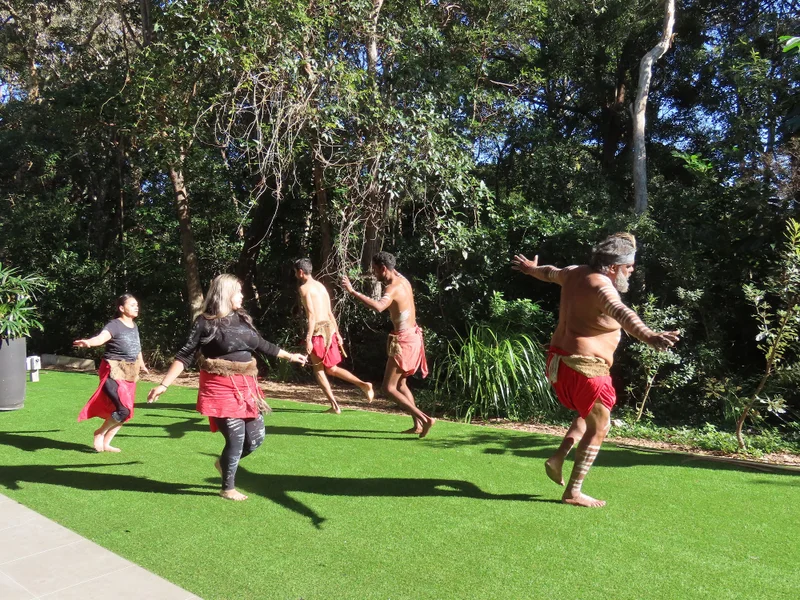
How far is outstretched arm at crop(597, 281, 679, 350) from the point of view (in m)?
3.57

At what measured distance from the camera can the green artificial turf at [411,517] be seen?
3457 millimetres

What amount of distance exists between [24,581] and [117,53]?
583 inches

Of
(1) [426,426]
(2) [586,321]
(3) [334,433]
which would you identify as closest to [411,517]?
(2) [586,321]

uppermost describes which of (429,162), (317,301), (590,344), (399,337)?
(429,162)

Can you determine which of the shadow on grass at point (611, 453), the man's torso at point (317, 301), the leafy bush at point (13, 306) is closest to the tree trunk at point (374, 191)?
the man's torso at point (317, 301)

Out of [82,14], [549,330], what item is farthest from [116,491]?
[82,14]

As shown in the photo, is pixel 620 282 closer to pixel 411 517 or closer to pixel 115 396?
pixel 411 517

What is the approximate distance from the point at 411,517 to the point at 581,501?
3.86 ft

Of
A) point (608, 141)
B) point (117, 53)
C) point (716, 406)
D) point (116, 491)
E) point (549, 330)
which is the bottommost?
point (116, 491)

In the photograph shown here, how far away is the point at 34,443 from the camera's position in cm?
650

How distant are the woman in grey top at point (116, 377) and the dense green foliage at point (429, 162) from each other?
3417 millimetres

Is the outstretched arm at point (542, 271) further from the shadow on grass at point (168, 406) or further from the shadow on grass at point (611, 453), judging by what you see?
the shadow on grass at point (168, 406)

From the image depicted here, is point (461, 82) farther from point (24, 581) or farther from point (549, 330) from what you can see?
point (24, 581)

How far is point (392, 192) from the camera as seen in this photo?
365 inches
